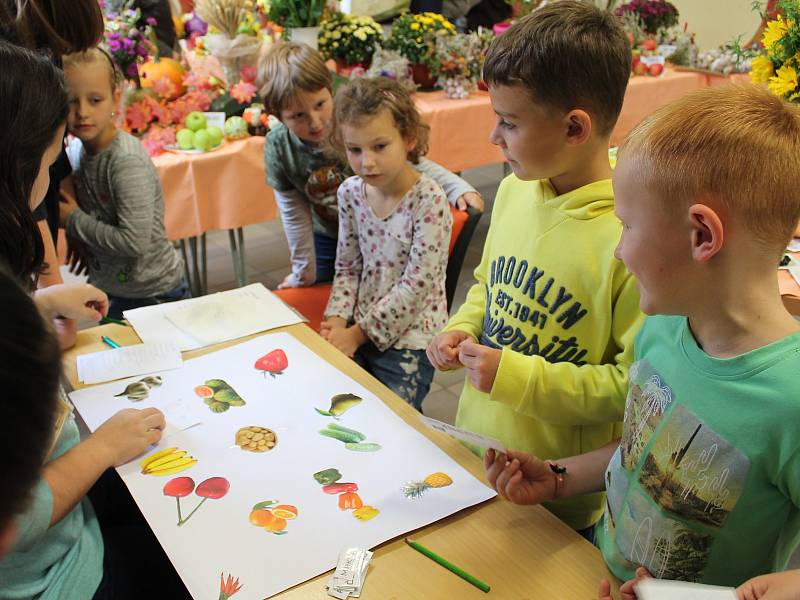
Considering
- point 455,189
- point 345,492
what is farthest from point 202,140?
point 345,492

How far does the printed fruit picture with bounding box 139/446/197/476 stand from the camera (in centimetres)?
99

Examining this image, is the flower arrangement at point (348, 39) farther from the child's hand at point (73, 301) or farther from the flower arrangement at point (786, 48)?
the child's hand at point (73, 301)

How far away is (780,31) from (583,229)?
3.79ft

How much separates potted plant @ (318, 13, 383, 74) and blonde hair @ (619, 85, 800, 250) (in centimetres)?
259

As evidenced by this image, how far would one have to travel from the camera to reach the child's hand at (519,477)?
35.1 inches

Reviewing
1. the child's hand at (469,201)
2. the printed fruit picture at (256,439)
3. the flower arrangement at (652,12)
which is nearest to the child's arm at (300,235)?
the child's hand at (469,201)

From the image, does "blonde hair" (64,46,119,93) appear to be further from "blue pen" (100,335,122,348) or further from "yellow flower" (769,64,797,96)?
"yellow flower" (769,64,797,96)

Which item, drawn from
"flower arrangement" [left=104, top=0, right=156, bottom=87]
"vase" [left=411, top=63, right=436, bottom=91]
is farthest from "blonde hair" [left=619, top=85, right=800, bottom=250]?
"vase" [left=411, top=63, right=436, bottom=91]

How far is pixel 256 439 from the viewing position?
1054 millimetres

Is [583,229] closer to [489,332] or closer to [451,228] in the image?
[489,332]

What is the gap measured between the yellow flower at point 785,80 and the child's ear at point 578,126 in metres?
1.03

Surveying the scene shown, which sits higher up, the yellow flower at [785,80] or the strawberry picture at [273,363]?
the yellow flower at [785,80]

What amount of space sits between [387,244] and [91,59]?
0.97 meters

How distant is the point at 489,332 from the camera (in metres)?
1.20
